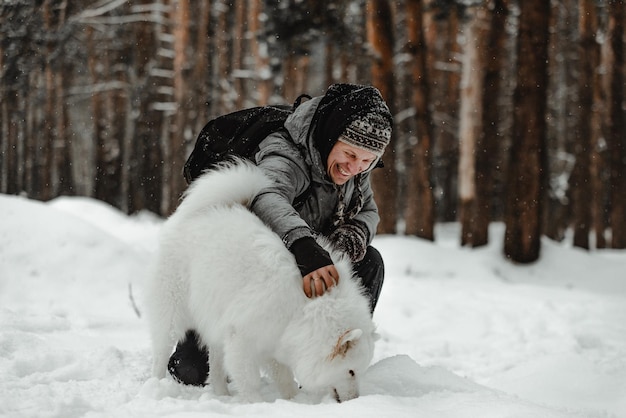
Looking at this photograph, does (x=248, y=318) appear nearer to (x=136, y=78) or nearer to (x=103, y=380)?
(x=103, y=380)

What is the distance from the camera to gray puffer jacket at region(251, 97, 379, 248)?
2717 millimetres

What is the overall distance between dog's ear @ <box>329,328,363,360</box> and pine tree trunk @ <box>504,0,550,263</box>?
6.48 meters

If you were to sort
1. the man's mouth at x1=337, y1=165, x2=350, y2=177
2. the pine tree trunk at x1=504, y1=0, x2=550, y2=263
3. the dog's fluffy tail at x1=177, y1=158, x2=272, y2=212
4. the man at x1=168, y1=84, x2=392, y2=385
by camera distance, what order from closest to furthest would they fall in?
the man at x1=168, y1=84, x2=392, y2=385 < the dog's fluffy tail at x1=177, y1=158, x2=272, y2=212 < the man's mouth at x1=337, y1=165, x2=350, y2=177 < the pine tree trunk at x1=504, y1=0, x2=550, y2=263

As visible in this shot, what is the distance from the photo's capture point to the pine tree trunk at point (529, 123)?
8180mm

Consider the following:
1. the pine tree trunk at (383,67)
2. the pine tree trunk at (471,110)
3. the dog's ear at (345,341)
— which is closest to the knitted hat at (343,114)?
the dog's ear at (345,341)

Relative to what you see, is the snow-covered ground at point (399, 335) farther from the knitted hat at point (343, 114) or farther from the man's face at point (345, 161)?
the knitted hat at point (343, 114)

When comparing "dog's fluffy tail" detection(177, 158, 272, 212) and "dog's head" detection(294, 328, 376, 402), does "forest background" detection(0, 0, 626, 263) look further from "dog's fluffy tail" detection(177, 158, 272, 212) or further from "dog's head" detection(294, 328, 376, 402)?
"dog's head" detection(294, 328, 376, 402)

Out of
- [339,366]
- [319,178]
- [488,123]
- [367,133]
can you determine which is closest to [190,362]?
[339,366]

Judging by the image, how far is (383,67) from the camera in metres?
9.13

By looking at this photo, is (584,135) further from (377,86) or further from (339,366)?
(339,366)

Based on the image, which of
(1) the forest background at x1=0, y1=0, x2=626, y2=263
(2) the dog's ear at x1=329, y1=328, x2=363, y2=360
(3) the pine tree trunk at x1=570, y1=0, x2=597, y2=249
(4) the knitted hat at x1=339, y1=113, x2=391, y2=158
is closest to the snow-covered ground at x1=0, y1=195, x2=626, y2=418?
(2) the dog's ear at x1=329, y1=328, x2=363, y2=360

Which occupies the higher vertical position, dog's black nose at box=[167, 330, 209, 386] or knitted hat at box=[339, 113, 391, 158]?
knitted hat at box=[339, 113, 391, 158]

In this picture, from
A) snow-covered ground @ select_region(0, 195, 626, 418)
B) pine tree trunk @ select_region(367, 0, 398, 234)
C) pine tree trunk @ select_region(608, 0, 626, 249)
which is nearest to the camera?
snow-covered ground @ select_region(0, 195, 626, 418)

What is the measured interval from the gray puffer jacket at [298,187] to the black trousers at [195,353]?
0.66 ft
